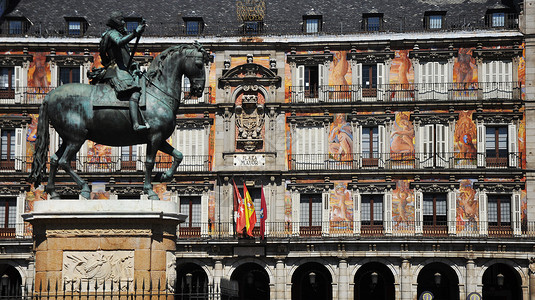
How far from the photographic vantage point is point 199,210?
179ft

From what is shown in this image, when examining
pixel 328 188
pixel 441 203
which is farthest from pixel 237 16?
pixel 441 203

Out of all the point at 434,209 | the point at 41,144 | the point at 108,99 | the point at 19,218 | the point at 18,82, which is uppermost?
the point at 18,82

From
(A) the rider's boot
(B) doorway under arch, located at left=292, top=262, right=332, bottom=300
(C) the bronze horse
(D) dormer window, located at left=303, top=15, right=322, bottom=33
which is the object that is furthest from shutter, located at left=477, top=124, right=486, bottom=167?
(A) the rider's boot

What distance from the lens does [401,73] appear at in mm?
54625

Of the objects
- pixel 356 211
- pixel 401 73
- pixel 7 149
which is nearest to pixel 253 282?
pixel 356 211

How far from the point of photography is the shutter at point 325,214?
2108 inches

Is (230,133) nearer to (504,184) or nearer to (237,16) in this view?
(237,16)

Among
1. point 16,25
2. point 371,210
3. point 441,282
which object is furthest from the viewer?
point 16,25

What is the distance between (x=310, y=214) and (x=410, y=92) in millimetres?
8419

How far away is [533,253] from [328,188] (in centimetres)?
1097

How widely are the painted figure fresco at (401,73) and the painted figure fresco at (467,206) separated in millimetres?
5763

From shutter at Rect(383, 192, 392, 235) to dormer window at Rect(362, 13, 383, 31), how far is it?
29.9 ft

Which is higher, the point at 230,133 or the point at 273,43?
the point at 273,43

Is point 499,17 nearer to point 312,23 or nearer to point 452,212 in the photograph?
point 312,23
